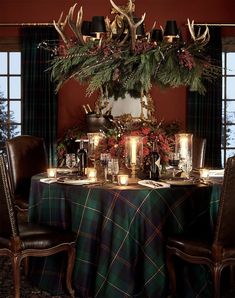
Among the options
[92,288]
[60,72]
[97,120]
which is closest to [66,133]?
[97,120]

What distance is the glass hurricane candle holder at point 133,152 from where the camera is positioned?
3639 millimetres

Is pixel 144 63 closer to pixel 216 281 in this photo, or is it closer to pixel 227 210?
pixel 227 210

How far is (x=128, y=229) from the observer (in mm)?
3264

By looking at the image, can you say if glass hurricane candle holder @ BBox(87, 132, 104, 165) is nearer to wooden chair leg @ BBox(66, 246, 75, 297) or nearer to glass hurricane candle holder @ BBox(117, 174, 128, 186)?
glass hurricane candle holder @ BBox(117, 174, 128, 186)

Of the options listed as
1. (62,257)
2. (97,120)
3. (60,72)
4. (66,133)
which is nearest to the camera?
(62,257)

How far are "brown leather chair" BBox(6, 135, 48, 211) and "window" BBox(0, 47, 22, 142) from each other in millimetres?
2209

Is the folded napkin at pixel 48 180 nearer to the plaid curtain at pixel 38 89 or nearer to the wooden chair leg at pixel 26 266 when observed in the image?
the wooden chair leg at pixel 26 266

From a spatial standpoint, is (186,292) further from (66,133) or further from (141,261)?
(66,133)

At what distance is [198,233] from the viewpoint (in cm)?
333

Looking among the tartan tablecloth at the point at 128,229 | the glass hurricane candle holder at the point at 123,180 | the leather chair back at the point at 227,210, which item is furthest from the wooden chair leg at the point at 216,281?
the glass hurricane candle holder at the point at 123,180

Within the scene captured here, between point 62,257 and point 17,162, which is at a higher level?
point 17,162

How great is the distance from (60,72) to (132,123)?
0.93 metres

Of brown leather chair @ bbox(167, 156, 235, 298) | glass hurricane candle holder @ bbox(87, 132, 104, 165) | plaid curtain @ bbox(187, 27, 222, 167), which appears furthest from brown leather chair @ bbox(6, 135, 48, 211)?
plaid curtain @ bbox(187, 27, 222, 167)

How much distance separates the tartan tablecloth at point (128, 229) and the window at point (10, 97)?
13.0ft
